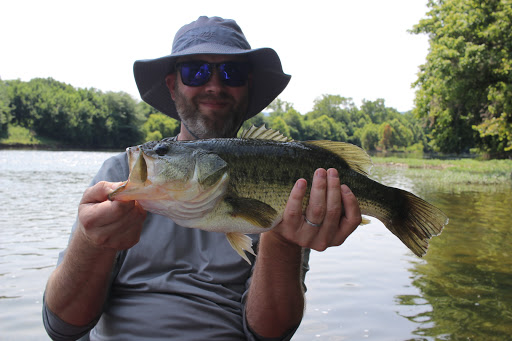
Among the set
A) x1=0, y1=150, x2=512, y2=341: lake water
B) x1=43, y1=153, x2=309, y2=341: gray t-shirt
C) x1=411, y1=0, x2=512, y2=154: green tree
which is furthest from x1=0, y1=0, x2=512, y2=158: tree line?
x1=0, y1=150, x2=512, y2=341: lake water

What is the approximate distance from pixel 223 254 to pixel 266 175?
726 mm

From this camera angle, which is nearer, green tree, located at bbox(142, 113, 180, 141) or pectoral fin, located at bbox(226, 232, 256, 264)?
pectoral fin, located at bbox(226, 232, 256, 264)

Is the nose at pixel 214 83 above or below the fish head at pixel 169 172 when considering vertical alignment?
above

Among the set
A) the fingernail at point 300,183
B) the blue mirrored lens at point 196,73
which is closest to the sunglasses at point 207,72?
the blue mirrored lens at point 196,73

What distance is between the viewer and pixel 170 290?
2607 millimetres

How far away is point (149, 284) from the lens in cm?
262

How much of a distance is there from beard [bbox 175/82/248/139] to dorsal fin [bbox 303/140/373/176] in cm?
108

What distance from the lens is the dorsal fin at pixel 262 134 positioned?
251 centimetres

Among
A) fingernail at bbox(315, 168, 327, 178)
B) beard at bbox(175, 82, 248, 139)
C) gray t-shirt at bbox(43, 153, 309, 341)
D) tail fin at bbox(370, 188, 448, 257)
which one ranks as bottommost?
gray t-shirt at bbox(43, 153, 309, 341)

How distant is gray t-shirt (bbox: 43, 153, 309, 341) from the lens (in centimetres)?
253

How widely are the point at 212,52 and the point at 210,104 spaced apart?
424 millimetres

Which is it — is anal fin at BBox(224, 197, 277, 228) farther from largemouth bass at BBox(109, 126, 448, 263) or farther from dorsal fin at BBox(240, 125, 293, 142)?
dorsal fin at BBox(240, 125, 293, 142)

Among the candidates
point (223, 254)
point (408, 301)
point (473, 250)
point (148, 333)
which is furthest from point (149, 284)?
point (473, 250)

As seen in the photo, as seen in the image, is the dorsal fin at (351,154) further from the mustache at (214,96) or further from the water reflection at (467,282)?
the water reflection at (467,282)
